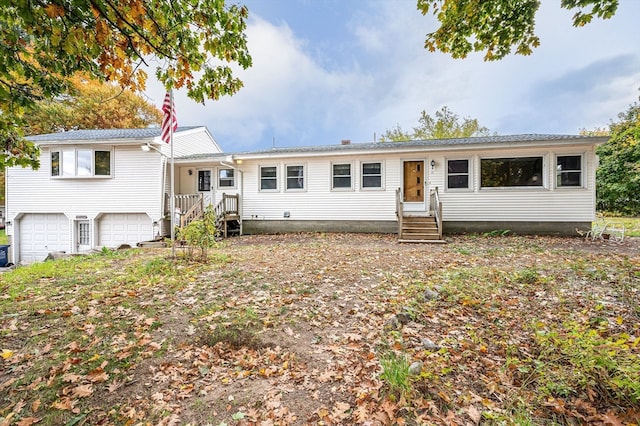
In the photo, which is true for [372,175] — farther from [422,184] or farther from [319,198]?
[319,198]

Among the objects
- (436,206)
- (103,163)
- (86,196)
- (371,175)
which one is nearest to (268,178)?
(371,175)

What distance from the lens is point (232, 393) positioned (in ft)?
8.05

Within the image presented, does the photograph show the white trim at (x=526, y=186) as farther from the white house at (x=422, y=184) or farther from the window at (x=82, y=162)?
the window at (x=82, y=162)

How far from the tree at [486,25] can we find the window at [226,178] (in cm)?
1037

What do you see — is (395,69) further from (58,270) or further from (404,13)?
(58,270)

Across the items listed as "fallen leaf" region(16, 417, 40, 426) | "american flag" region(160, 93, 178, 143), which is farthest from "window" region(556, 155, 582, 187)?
"fallen leaf" region(16, 417, 40, 426)

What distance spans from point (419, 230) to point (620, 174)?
61.2 ft

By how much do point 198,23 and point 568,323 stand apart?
570 cm

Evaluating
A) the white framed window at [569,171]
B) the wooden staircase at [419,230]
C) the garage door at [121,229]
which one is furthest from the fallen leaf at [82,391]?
the white framed window at [569,171]

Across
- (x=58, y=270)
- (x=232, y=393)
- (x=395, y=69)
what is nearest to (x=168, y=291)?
(x=232, y=393)

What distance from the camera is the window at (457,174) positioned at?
11.8m

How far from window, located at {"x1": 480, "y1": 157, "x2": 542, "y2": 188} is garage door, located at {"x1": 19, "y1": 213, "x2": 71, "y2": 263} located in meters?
18.4

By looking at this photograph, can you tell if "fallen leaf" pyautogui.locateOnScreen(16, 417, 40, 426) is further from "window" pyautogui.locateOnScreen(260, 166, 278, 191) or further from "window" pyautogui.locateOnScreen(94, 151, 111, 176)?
"window" pyautogui.locateOnScreen(94, 151, 111, 176)

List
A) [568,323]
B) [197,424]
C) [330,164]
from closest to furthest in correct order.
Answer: [197,424] → [568,323] → [330,164]
